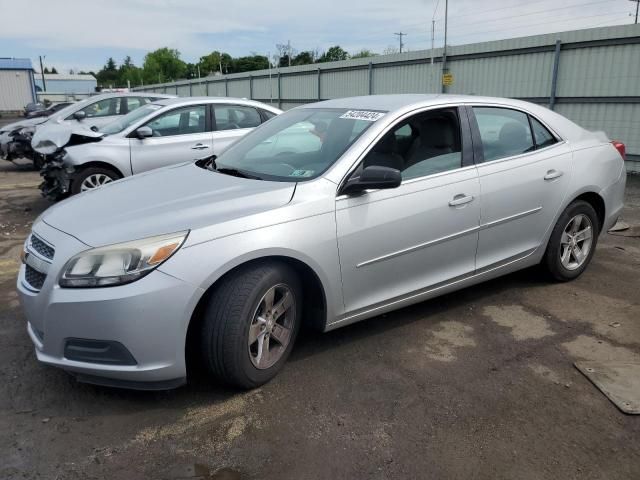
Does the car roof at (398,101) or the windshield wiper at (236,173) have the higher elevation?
the car roof at (398,101)

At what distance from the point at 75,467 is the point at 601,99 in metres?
11.9

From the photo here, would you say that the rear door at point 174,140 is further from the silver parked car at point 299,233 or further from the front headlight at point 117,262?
the front headlight at point 117,262

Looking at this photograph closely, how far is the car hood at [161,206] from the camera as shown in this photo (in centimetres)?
287

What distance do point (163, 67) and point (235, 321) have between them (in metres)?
121

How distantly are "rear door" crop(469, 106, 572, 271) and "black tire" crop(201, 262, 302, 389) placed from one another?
1.82 m

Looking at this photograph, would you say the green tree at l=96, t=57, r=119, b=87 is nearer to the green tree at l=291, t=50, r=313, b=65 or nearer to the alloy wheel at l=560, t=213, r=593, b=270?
the green tree at l=291, t=50, r=313, b=65

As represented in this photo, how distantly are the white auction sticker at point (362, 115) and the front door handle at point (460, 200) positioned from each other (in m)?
0.77

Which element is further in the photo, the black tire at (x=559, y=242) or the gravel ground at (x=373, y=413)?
the black tire at (x=559, y=242)

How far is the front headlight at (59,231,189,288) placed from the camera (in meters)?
2.70

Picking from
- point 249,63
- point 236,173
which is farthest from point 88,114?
point 249,63

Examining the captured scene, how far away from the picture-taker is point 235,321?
286 cm

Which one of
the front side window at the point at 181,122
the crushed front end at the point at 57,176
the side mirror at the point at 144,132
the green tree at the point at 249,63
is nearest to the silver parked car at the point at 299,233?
the side mirror at the point at 144,132

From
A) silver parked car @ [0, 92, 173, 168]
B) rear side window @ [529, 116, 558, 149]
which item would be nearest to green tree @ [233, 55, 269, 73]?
silver parked car @ [0, 92, 173, 168]

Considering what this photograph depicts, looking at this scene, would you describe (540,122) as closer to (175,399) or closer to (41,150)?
(175,399)
